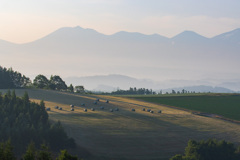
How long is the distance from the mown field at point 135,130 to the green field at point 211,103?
1257 cm

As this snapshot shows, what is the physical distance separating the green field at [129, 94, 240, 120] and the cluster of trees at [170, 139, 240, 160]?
39.9 metres

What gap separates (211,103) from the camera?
5782 inches

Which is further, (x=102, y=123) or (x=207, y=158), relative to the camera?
A: (x=102, y=123)

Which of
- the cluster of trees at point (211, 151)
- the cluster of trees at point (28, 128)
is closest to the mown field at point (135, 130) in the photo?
the cluster of trees at point (28, 128)

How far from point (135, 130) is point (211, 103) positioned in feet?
198

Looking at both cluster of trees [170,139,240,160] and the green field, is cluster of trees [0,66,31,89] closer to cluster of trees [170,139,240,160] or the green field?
the green field

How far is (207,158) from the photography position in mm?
76375

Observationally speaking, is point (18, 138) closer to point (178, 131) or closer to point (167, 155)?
point (167, 155)

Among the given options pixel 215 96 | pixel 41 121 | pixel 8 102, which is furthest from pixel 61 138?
pixel 215 96

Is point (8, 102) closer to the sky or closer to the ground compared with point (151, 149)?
closer to the sky

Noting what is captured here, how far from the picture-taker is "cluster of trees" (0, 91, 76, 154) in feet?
268

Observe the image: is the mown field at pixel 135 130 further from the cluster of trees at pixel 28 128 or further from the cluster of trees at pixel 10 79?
the cluster of trees at pixel 10 79

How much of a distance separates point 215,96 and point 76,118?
79.5 m

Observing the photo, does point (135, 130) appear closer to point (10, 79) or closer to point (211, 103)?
point (211, 103)
